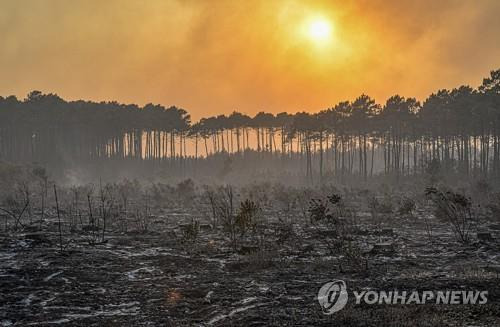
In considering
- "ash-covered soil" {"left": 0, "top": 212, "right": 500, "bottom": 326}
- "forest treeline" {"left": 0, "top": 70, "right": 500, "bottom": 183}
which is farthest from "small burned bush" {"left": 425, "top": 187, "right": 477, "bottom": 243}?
"forest treeline" {"left": 0, "top": 70, "right": 500, "bottom": 183}

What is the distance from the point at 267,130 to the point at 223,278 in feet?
263

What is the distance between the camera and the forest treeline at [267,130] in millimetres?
58219

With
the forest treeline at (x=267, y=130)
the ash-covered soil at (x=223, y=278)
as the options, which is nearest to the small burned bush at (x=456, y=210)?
the ash-covered soil at (x=223, y=278)

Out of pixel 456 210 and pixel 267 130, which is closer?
pixel 456 210

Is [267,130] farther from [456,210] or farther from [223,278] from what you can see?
[223,278]

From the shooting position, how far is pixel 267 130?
298 feet

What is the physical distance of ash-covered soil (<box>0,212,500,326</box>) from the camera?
7629 millimetres

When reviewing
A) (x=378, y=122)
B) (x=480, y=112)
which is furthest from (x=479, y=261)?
(x=378, y=122)

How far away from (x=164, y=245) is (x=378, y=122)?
56.8 m

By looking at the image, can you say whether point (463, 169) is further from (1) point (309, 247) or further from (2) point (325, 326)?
(2) point (325, 326)

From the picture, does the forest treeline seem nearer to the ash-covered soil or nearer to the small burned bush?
the small burned bush

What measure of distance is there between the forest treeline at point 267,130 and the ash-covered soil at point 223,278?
44234 mm

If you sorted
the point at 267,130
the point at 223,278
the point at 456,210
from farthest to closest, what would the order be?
the point at 267,130 → the point at 456,210 → the point at 223,278

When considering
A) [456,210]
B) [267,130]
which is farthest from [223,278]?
[267,130]
